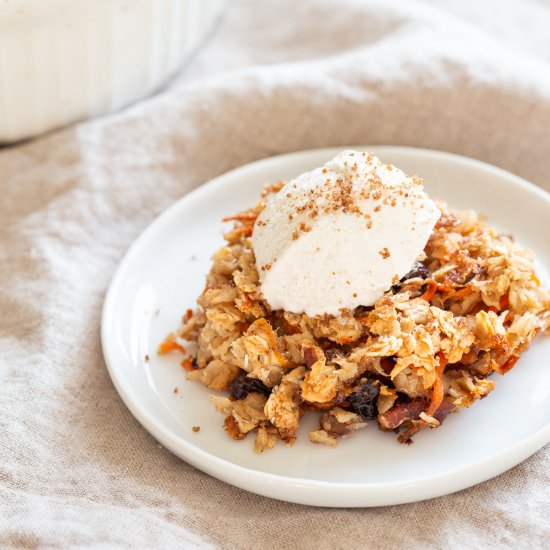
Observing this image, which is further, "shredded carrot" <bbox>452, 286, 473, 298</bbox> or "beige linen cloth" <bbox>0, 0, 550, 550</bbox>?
"shredded carrot" <bbox>452, 286, 473, 298</bbox>

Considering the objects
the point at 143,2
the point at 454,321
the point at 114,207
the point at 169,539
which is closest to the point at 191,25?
the point at 143,2

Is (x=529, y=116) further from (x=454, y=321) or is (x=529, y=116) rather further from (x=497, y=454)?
(x=497, y=454)

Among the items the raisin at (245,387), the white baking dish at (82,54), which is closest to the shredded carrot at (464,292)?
the raisin at (245,387)

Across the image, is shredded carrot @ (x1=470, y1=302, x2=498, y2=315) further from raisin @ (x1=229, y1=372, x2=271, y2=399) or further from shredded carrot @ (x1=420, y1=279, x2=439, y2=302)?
raisin @ (x1=229, y1=372, x2=271, y2=399)

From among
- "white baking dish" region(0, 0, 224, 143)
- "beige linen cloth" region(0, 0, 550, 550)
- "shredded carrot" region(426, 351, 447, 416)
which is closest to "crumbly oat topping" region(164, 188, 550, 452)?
"shredded carrot" region(426, 351, 447, 416)

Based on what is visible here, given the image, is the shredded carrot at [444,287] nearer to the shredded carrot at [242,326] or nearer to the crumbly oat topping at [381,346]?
the crumbly oat topping at [381,346]
